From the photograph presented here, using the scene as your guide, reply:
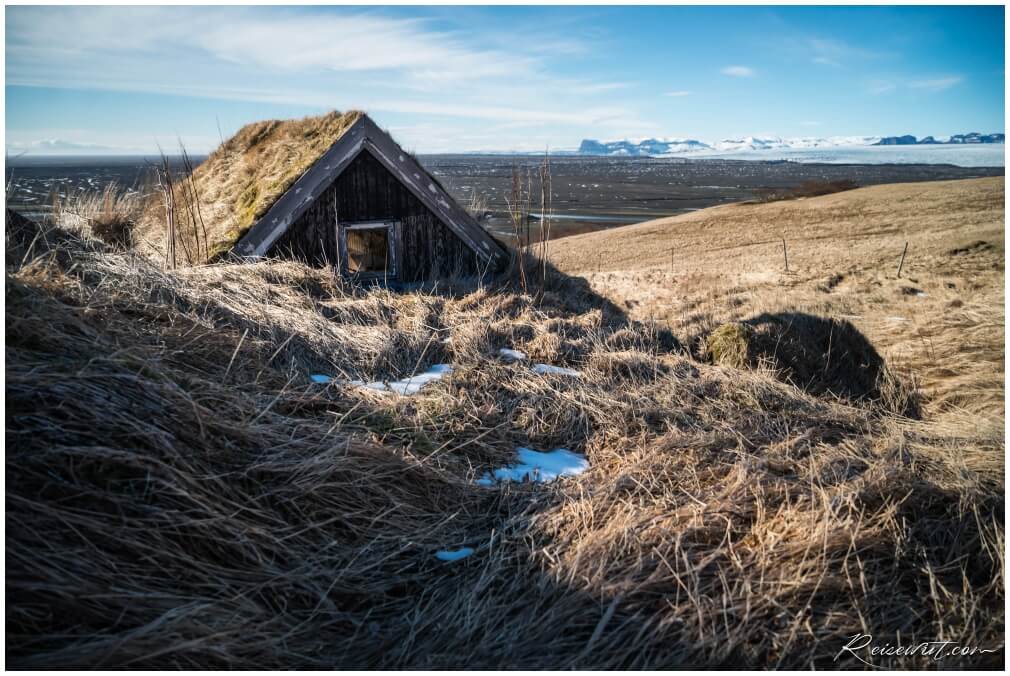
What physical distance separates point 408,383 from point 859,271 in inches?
687

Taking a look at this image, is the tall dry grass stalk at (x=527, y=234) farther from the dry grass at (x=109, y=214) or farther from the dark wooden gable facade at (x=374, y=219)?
the dry grass at (x=109, y=214)

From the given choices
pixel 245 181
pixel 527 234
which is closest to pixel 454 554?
pixel 527 234

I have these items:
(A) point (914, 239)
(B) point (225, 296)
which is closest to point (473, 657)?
(B) point (225, 296)

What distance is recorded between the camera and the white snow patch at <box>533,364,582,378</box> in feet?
16.6

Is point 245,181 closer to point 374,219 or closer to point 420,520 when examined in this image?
point 374,219

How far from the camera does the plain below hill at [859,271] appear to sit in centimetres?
950

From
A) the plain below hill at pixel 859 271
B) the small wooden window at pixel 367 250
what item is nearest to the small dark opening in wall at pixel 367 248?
the small wooden window at pixel 367 250

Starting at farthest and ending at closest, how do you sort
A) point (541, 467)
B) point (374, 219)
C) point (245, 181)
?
point (245, 181)
point (374, 219)
point (541, 467)

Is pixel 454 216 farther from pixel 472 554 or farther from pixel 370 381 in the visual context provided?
pixel 472 554

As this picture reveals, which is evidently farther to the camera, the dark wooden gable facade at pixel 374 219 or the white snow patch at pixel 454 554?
the dark wooden gable facade at pixel 374 219

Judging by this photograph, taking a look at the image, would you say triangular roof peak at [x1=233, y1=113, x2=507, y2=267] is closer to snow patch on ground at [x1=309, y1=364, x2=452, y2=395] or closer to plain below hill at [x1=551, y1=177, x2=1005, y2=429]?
snow patch on ground at [x1=309, y1=364, x2=452, y2=395]

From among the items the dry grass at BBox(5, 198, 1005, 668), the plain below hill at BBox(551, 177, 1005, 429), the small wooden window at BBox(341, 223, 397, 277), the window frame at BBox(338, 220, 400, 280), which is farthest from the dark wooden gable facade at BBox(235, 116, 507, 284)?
the dry grass at BBox(5, 198, 1005, 668)

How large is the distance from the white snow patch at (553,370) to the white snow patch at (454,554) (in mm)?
2163

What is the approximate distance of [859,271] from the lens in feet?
58.0
